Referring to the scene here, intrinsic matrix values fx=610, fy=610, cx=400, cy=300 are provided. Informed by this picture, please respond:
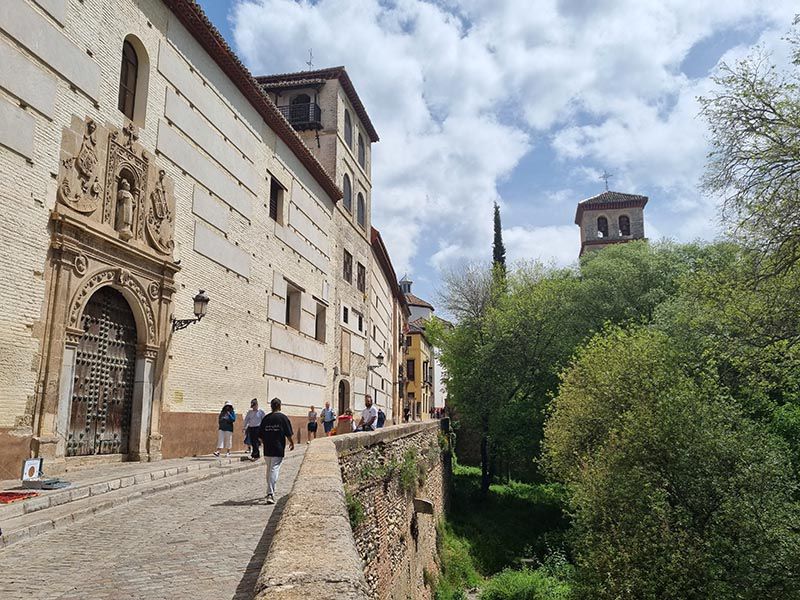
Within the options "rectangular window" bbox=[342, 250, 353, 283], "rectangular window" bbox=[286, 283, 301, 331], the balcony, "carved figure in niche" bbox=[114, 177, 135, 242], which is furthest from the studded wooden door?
the balcony

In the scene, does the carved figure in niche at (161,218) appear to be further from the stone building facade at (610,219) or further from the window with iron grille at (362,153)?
the stone building facade at (610,219)

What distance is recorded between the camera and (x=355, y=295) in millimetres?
28000

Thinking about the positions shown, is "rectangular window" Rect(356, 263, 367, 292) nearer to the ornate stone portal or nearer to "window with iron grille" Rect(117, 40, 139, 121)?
the ornate stone portal

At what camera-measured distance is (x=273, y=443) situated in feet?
26.5

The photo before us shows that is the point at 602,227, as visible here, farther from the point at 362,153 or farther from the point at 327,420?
the point at 327,420

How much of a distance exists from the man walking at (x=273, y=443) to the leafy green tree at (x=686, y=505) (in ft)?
30.1

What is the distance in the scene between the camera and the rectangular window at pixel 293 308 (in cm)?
2097

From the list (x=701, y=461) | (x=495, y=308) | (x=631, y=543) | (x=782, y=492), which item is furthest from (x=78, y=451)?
(x=495, y=308)

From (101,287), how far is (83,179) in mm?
2017

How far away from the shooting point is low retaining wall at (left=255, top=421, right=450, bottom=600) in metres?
2.87

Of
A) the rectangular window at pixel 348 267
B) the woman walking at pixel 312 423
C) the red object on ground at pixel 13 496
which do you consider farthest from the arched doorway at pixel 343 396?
the red object on ground at pixel 13 496

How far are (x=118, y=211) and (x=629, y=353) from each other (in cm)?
1503

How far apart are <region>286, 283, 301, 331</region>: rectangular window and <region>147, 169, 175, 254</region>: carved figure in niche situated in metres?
7.74

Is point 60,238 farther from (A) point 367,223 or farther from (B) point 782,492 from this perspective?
(A) point 367,223
